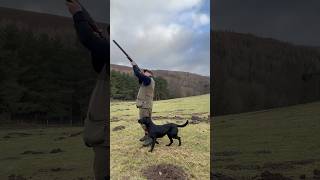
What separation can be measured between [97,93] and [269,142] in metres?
3.81

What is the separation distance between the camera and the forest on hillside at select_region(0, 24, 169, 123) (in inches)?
512

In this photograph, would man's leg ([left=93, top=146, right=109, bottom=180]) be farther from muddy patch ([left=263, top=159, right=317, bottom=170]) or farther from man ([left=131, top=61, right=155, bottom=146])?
muddy patch ([left=263, top=159, right=317, bottom=170])

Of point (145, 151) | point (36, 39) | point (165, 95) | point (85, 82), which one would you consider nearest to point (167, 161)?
point (145, 151)

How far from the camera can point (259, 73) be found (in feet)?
46.9

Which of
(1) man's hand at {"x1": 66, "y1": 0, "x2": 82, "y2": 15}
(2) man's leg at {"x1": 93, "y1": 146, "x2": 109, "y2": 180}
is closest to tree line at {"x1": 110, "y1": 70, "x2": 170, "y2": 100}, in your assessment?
(2) man's leg at {"x1": 93, "y1": 146, "x2": 109, "y2": 180}

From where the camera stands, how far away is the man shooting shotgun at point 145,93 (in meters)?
13.0

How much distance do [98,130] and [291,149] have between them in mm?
4076

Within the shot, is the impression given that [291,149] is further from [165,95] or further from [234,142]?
[165,95]

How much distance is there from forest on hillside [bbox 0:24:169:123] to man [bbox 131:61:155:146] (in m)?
0.14

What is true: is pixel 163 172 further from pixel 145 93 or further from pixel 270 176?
pixel 270 176

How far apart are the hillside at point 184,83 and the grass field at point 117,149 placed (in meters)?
0.16

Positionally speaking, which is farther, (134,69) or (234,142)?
(234,142)

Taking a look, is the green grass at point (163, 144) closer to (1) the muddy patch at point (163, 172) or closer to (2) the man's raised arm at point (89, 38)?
(1) the muddy patch at point (163, 172)

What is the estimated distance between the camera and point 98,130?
13.1 metres
